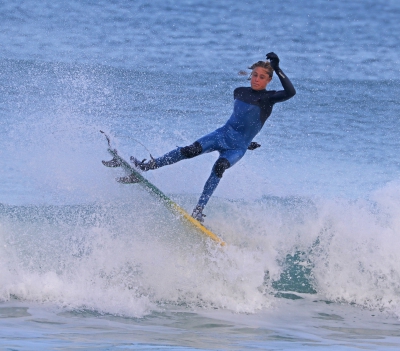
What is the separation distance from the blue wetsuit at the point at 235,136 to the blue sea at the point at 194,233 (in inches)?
28.9

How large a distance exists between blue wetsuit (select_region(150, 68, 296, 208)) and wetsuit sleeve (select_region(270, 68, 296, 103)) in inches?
3.5

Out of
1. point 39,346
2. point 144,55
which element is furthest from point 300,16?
point 39,346

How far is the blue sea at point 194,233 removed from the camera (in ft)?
23.9

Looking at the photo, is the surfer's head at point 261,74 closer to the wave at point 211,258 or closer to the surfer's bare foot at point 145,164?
the surfer's bare foot at point 145,164

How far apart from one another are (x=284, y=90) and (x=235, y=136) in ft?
2.21

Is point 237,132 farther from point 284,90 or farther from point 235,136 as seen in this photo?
point 284,90

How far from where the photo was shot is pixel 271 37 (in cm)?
3192

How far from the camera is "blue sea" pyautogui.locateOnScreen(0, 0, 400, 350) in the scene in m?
7.27

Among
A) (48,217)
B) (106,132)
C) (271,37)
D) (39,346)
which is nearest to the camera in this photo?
(39,346)

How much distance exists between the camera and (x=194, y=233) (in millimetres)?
8398

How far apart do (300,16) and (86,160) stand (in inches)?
1128

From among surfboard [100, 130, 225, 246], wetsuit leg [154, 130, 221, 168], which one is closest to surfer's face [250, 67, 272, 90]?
wetsuit leg [154, 130, 221, 168]

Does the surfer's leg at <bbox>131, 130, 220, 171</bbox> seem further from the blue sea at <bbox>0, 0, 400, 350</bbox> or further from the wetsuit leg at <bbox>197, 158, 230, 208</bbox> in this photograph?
the blue sea at <bbox>0, 0, 400, 350</bbox>

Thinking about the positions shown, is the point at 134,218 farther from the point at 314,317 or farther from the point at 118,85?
the point at 118,85
